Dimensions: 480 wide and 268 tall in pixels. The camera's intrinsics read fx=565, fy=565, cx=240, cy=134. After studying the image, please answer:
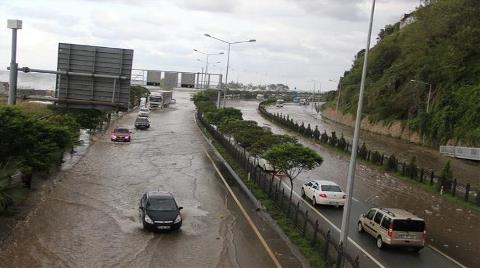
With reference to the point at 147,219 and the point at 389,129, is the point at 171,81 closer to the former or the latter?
the point at 389,129

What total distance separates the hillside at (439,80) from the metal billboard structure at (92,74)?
136 ft

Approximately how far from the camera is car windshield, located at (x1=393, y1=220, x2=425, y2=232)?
63.1ft

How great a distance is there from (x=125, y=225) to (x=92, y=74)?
269 inches

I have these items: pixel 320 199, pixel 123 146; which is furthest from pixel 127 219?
pixel 123 146

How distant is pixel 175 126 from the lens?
237ft

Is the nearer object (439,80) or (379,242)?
(379,242)

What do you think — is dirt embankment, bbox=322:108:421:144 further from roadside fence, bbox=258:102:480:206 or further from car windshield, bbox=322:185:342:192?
car windshield, bbox=322:185:342:192

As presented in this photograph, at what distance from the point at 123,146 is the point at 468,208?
29.4 metres

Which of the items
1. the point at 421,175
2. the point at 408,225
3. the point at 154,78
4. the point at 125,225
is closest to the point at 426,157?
the point at 421,175

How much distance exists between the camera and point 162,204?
71.2ft

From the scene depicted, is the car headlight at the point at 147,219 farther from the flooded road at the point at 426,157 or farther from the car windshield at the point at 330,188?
the flooded road at the point at 426,157

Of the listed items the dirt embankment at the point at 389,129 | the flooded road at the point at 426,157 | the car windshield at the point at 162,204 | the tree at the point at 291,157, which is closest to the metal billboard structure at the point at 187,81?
the flooded road at the point at 426,157

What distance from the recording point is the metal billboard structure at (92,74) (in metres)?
24.1

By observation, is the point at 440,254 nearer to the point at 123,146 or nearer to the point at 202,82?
the point at 123,146
